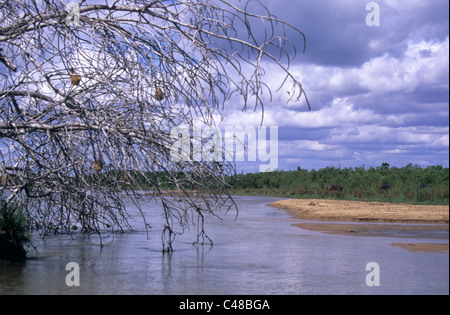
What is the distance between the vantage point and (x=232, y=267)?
30.1 ft

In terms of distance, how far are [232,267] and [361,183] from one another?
24.1 m

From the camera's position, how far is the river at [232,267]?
7.67 meters

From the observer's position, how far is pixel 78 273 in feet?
27.7

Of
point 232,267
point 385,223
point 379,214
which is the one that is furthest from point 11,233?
point 379,214

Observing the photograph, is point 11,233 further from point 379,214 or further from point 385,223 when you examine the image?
point 379,214

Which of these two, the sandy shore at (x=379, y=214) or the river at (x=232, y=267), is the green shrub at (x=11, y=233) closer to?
the river at (x=232, y=267)

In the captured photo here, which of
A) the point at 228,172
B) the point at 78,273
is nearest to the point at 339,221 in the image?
the point at 228,172

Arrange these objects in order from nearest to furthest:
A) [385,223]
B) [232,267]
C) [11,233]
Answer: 1. [232,267]
2. [11,233]
3. [385,223]

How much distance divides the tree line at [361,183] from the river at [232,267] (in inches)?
174

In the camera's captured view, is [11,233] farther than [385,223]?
No

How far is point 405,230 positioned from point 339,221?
3.35m

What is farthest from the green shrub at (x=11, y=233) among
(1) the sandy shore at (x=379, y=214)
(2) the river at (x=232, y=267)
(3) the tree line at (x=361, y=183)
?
(1) the sandy shore at (x=379, y=214)

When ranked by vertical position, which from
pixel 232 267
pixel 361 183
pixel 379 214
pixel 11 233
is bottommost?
pixel 232 267
